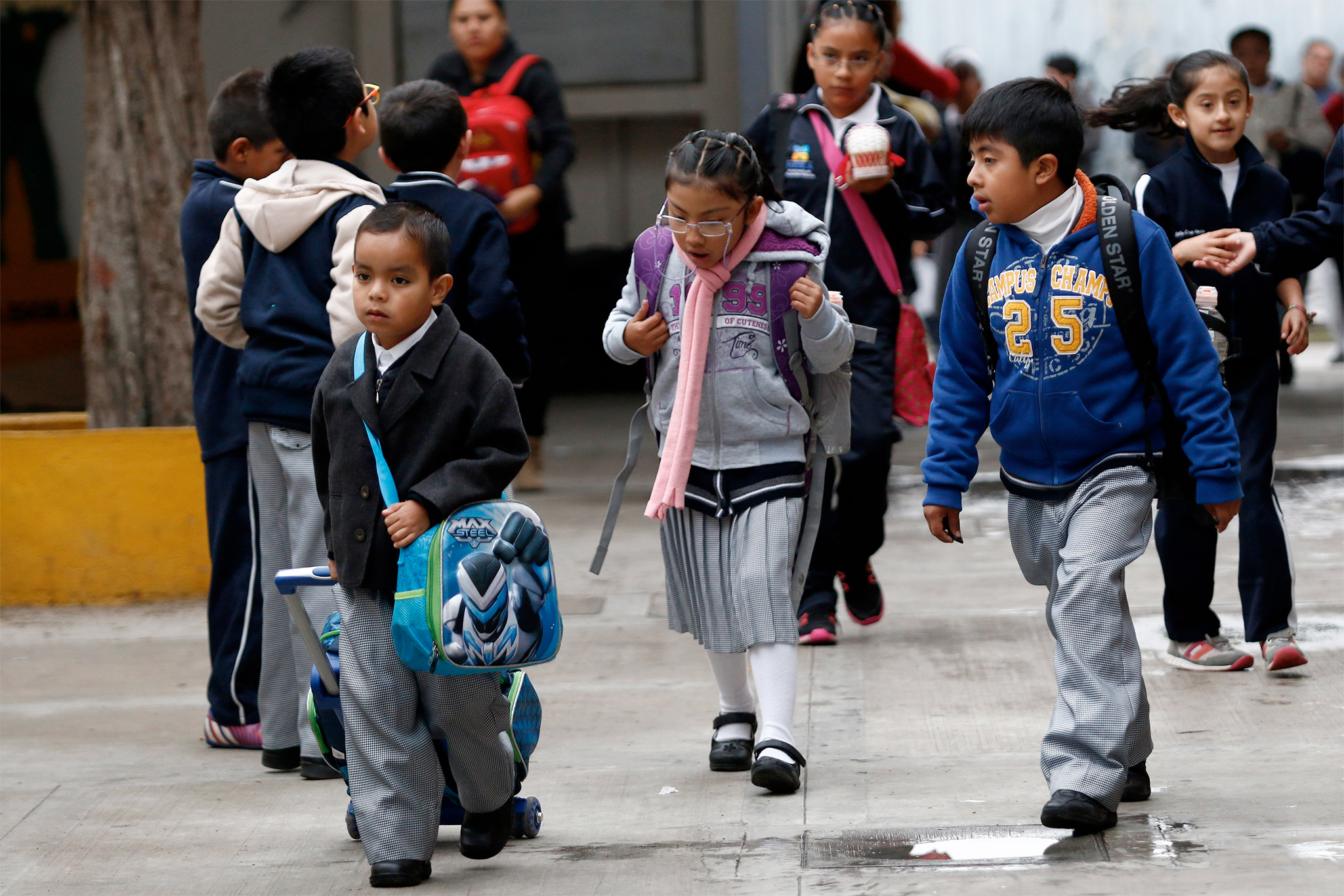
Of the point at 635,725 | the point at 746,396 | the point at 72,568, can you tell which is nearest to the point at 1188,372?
the point at 746,396

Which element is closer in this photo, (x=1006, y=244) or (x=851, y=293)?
(x=1006, y=244)

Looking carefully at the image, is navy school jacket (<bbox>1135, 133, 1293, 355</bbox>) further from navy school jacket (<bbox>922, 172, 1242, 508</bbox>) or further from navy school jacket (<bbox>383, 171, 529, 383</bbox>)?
navy school jacket (<bbox>383, 171, 529, 383</bbox>)

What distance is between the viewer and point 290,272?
4395 mm

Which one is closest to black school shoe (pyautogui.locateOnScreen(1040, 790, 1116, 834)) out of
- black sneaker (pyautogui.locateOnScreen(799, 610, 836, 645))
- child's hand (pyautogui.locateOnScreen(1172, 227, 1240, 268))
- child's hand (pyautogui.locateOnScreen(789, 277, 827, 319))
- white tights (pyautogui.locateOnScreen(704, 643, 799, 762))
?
white tights (pyautogui.locateOnScreen(704, 643, 799, 762))

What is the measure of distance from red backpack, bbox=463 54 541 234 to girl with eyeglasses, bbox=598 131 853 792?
3.37 m

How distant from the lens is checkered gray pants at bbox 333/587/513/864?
141 inches

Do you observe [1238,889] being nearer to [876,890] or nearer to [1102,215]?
[876,890]

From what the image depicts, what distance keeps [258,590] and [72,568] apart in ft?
7.45

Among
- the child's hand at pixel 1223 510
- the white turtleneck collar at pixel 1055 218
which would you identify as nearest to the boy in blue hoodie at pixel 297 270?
the white turtleneck collar at pixel 1055 218

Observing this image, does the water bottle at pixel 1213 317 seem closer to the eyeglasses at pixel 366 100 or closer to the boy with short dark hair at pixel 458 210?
the boy with short dark hair at pixel 458 210

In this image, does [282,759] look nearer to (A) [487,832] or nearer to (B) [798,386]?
(A) [487,832]

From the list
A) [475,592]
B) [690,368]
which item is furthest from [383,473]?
[690,368]

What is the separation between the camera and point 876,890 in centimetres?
337

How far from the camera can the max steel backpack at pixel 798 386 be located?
13.8 feet
